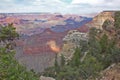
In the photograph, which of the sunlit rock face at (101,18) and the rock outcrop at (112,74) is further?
the sunlit rock face at (101,18)

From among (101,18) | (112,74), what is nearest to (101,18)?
(101,18)

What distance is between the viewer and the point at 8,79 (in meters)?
19.8

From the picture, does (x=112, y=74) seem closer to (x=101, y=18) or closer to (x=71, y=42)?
(x=71, y=42)

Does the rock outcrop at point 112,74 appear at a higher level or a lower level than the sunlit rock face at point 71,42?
higher

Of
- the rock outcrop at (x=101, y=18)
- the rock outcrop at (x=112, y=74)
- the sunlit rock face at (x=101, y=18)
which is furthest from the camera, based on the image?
the sunlit rock face at (x=101, y=18)

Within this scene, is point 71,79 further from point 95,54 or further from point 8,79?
point 8,79

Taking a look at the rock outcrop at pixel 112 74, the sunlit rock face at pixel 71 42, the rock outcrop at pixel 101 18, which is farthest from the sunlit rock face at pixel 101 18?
the rock outcrop at pixel 112 74

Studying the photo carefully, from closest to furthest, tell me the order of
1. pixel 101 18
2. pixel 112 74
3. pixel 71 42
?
pixel 112 74, pixel 71 42, pixel 101 18

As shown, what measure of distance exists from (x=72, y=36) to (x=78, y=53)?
139 feet

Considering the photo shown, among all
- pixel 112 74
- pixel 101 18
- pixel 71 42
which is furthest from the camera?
pixel 101 18

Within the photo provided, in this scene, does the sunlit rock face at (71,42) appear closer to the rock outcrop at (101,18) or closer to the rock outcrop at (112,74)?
the rock outcrop at (101,18)

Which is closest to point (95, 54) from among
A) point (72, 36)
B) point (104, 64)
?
point (104, 64)

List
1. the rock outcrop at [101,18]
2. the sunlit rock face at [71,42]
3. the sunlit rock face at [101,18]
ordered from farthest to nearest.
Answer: the sunlit rock face at [101,18] < the rock outcrop at [101,18] < the sunlit rock face at [71,42]

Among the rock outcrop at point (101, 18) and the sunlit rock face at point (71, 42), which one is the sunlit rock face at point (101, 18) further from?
the sunlit rock face at point (71, 42)
